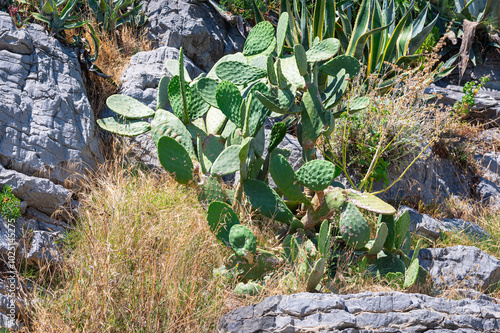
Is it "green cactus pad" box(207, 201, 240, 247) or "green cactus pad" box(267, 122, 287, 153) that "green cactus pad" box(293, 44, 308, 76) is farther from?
"green cactus pad" box(207, 201, 240, 247)

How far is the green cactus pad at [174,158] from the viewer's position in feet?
10.3

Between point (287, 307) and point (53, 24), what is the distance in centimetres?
383

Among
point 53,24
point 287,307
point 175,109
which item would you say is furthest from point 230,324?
point 53,24

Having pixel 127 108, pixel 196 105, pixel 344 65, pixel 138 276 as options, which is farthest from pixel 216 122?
pixel 138 276

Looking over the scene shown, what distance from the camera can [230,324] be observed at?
100 inches

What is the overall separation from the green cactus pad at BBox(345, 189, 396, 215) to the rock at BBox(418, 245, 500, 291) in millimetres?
877

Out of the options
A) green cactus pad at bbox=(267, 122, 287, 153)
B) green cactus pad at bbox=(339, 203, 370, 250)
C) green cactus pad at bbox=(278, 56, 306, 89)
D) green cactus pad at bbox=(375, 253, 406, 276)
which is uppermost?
green cactus pad at bbox=(278, 56, 306, 89)

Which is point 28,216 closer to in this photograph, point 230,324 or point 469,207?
point 230,324

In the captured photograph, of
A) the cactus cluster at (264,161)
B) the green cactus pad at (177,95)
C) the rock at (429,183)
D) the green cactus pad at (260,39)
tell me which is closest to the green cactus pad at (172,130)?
the cactus cluster at (264,161)

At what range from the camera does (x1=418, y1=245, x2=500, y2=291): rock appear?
11.8ft

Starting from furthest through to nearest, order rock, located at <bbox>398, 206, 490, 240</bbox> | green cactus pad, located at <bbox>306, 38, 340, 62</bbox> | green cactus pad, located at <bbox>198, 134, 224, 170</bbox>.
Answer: rock, located at <bbox>398, 206, 490, 240</bbox> < green cactus pad, located at <bbox>198, 134, 224, 170</bbox> < green cactus pad, located at <bbox>306, 38, 340, 62</bbox>

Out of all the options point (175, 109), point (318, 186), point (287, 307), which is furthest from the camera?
point (175, 109)

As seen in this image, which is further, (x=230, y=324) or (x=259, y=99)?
(x=259, y=99)

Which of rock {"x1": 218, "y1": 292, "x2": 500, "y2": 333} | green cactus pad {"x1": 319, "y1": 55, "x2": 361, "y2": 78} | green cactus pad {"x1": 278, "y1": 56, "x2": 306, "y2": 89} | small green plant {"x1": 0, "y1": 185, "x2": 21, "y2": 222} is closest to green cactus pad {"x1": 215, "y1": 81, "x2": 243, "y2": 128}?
green cactus pad {"x1": 278, "y1": 56, "x2": 306, "y2": 89}
